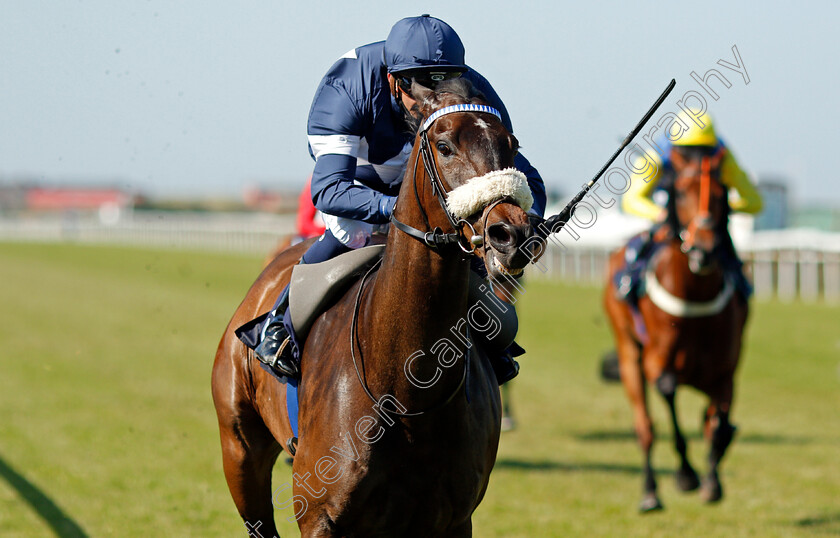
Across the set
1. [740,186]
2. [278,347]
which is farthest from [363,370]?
[740,186]

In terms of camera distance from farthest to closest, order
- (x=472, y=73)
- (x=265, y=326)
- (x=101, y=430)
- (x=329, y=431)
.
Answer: (x=101, y=430) → (x=265, y=326) → (x=472, y=73) → (x=329, y=431)

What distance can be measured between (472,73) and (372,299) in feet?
3.16

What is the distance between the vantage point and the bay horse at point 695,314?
702 cm

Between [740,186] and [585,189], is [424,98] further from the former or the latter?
[740,186]

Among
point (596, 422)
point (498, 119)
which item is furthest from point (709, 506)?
point (498, 119)

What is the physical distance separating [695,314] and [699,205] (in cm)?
79

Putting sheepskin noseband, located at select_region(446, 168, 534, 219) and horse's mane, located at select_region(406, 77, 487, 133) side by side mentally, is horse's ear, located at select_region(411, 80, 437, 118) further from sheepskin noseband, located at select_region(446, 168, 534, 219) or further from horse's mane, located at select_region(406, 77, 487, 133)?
sheepskin noseband, located at select_region(446, 168, 534, 219)

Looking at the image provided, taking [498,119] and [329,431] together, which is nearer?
[498,119]

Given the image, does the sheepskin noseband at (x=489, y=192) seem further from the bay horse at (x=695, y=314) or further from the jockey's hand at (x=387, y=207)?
the bay horse at (x=695, y=314)

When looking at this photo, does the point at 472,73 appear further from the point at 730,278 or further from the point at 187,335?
the point at 187,335

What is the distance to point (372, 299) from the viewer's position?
341 cm

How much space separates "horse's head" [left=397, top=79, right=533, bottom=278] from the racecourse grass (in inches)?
111

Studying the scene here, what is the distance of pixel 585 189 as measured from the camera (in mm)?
2994

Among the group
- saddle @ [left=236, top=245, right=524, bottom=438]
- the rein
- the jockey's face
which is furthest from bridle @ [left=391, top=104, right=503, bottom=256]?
saddle @ [left=236, top=245, right=524, bottom=438]
